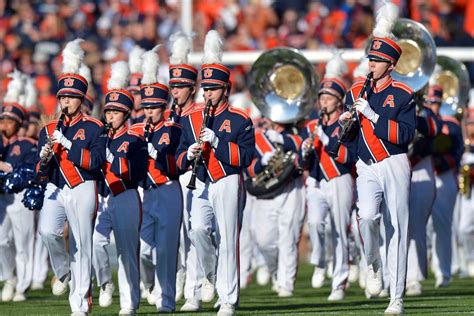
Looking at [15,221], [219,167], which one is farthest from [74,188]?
[15,221]

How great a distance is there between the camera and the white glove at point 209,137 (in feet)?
46.3

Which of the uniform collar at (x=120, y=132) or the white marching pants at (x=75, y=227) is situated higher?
the uniform collar at (x=120, y=132)

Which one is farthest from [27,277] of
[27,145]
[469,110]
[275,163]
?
[469,110]

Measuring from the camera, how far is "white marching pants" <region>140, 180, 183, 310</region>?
15383 mm

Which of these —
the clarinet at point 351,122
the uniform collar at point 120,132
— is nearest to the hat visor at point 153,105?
the uniform collar at point 120,132

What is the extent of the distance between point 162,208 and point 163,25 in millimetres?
13177

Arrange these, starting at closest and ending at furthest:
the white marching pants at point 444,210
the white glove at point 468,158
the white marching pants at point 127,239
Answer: the white marching pants at point 127,239 → the white marching pants at point 444,210 → the white glove at point 468,158

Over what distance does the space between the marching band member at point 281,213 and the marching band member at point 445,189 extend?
1801 mm

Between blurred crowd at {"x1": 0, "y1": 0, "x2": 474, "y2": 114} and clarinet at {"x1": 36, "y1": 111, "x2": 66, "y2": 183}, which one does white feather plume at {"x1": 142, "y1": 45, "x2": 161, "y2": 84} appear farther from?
blurred crowd at {"x1": 0, "y1": 0, "x2": 474, "y2": 114}

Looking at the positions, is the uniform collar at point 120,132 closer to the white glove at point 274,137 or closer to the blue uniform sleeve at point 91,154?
the blue uniform sleeve at point 91,154

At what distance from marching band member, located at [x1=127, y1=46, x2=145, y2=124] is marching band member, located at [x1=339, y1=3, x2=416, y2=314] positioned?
384 centimetres

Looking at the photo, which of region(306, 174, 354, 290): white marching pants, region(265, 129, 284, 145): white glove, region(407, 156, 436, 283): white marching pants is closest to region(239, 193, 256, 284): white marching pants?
region(265, 129, 284, 145): white glove

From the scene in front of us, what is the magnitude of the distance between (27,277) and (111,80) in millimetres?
3317

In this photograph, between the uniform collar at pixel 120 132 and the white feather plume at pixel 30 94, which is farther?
the white feather plume at pixel 30 94
